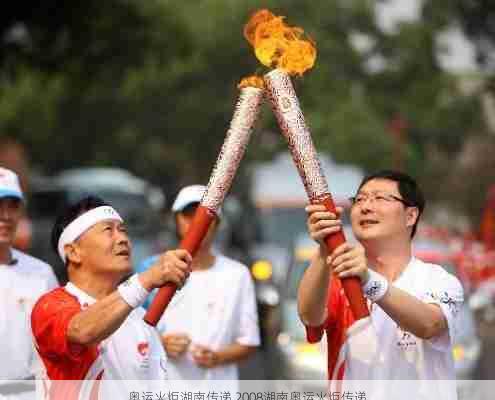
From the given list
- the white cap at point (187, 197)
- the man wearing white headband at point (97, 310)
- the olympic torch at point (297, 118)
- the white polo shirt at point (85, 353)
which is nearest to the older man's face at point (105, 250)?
the man wearing white headband at point (97, 310)

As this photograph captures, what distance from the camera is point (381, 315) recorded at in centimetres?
362

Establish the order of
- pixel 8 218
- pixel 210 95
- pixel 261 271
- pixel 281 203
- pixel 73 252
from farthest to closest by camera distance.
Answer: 1. pixel 210 95
2. pixel 281 203
3. pixel 261 271
4. pixel 8 218
5. pixel 73 252

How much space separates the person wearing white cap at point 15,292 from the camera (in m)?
4.17

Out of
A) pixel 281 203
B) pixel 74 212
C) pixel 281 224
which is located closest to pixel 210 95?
pixel 281 203

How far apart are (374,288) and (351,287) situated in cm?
7

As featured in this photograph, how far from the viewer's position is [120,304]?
322 centimetres

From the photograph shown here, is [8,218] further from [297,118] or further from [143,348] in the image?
[297,118]

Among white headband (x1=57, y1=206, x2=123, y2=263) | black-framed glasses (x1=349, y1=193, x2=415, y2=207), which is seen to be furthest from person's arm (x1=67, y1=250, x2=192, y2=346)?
black-framed glasses (x1=349, y1=193, x2=415, y2=207)

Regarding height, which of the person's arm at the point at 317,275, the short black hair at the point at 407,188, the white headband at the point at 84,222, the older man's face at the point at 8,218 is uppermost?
the older man's face at the point at 8,218

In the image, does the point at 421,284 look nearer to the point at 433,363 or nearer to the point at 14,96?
the point at 433,363

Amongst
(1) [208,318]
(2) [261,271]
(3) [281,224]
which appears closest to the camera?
(1) [208,318]

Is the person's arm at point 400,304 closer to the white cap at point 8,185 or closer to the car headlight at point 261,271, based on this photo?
the white cap at point 8,185

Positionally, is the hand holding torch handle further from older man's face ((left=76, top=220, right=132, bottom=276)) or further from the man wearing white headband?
older man's face ((left=76, top=220, right=132, bottom=276))

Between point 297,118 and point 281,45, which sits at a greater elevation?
point 281,45
